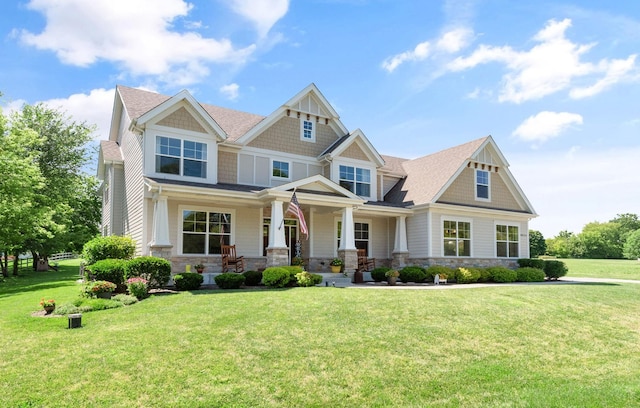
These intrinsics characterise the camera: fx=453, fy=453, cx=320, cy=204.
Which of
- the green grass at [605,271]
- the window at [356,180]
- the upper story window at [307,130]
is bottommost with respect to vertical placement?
the green grass at [605,271]

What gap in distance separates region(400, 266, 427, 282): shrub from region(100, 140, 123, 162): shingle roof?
45.0ft

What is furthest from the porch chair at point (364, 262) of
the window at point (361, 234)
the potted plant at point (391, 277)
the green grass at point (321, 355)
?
the green grass at point (321, 355)

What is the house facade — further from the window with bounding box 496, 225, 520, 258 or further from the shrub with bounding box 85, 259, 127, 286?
the shrub with bounding box 85, 259, 127, 286

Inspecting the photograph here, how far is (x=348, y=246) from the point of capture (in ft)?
60.4

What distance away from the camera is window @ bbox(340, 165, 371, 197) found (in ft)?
69.7

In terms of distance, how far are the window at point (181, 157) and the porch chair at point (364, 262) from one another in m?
7.84

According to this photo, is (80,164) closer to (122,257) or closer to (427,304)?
(122,257)

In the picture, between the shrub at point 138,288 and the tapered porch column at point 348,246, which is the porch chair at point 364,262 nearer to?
the tapered porch column at point 348,246

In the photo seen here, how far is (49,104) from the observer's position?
34.7 m

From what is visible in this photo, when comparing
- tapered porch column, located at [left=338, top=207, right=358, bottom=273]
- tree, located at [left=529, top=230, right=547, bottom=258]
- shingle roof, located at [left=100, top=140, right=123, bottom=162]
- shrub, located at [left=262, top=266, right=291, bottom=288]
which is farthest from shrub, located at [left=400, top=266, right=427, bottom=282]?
tree, located at [left=529, top=230, right=547, bottom=258]

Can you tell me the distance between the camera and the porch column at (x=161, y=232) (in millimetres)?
15258

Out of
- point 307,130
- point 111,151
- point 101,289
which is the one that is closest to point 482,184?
point 307,130

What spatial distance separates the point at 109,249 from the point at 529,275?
17932 mm

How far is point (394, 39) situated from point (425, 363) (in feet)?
31.8
